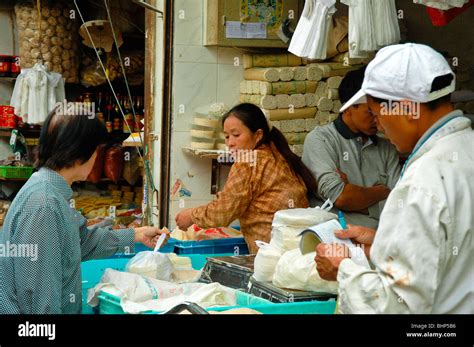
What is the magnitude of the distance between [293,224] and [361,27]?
4.53 ft

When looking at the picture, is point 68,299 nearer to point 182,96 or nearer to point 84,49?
point 182,96

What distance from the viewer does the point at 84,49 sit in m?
10.0

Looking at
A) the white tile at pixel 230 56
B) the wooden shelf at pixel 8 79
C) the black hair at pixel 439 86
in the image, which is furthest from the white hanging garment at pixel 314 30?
the wooden shelf at pixel 8 79

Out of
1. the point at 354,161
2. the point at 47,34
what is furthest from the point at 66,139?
the point at 47,34

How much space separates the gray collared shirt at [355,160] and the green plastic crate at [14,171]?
610 cm

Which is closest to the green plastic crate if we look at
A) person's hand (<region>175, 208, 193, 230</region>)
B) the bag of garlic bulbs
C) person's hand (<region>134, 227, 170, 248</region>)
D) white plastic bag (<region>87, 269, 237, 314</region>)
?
the bag of garlic bulbs

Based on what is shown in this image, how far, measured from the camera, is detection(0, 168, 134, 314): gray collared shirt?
2701mm

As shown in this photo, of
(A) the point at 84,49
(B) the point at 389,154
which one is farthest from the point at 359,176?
(A) the point at 84,49

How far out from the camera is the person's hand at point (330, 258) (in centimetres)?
246

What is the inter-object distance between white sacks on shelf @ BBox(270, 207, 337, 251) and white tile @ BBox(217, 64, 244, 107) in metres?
2.92

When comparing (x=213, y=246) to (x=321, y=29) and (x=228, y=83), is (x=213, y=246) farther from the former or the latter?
(x=228, y=83)

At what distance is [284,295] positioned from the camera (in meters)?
3.06

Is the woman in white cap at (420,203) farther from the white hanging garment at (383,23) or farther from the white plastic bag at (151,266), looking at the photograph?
the white hanging garment at (383,23)

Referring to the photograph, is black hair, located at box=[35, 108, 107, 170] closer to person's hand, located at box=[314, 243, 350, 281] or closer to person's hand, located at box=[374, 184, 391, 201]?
person's hand, located at box=[314, 243, 350, 281]
